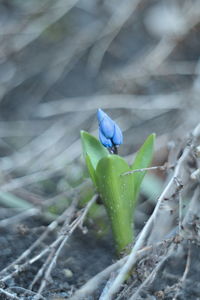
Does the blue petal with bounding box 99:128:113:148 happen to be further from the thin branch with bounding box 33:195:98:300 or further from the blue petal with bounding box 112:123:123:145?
the thin branch with bounding box 33:195:98:300

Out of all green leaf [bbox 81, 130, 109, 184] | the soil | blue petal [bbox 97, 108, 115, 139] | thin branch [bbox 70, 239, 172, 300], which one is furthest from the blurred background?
thin branch [bbox 70, 239, 172, 300]

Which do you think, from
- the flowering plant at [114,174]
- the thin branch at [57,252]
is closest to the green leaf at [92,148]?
the flowering plant at [114,174]

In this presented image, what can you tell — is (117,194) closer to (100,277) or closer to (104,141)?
(104,141)

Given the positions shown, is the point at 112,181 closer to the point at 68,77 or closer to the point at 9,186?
the point at 9,186

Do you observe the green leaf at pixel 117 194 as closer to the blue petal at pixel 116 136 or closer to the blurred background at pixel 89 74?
the blue petal at pixel 116 136

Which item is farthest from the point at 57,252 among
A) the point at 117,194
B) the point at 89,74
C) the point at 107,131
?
the point at 89,74

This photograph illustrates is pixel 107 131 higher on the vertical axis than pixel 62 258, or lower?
higher
